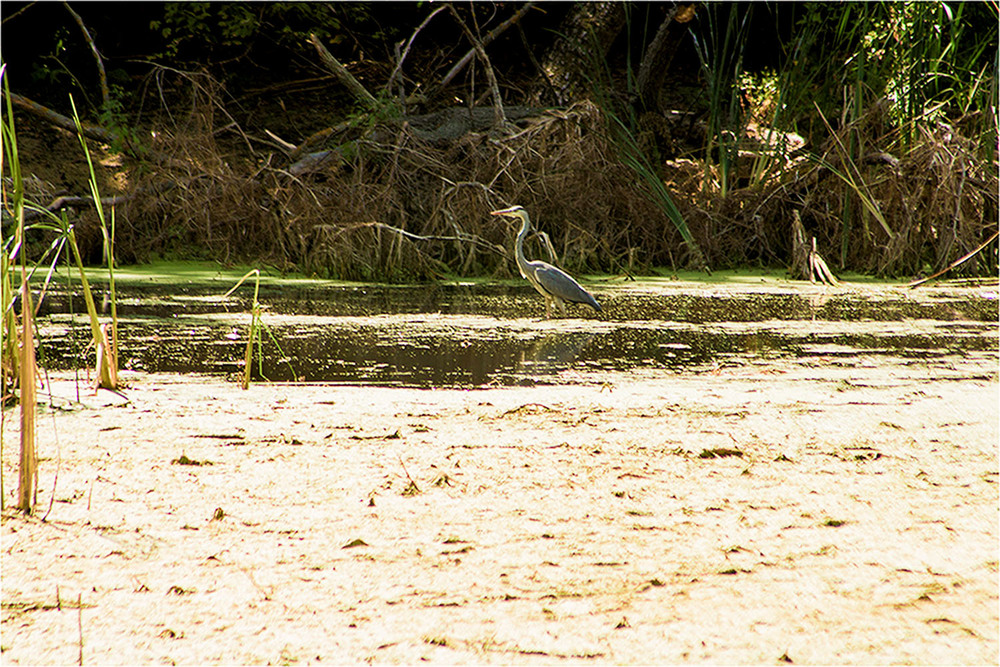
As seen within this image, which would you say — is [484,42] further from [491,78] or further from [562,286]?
[562,286]

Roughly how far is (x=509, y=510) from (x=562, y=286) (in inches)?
139

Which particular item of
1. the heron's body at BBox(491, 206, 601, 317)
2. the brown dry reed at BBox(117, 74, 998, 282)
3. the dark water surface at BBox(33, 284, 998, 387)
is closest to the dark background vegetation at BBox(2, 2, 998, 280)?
the brown dry reed at BBox(117, 74, 998, 282)

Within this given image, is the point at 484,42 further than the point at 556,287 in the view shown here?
Yes

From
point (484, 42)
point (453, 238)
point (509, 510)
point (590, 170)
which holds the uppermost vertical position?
point (484, 42)

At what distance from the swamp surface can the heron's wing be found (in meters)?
1.36

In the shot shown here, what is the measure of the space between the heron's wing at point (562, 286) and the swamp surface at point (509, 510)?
1363mm

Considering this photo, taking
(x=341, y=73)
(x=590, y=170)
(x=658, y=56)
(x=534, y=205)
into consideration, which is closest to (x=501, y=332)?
(x=534, y=205)

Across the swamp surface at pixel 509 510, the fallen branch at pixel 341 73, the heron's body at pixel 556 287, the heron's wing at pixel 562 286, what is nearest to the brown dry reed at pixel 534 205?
the fallen branch at pixel 341 73

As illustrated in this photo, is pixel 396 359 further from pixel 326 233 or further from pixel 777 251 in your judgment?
pixel 777 251

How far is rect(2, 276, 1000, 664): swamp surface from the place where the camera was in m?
1.54

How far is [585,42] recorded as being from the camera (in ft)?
31.8

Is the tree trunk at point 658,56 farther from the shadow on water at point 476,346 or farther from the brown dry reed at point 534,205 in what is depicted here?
the shadow on water at point 476,346

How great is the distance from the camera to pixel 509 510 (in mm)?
2131

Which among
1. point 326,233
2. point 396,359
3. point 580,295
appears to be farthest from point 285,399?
point 326,233
